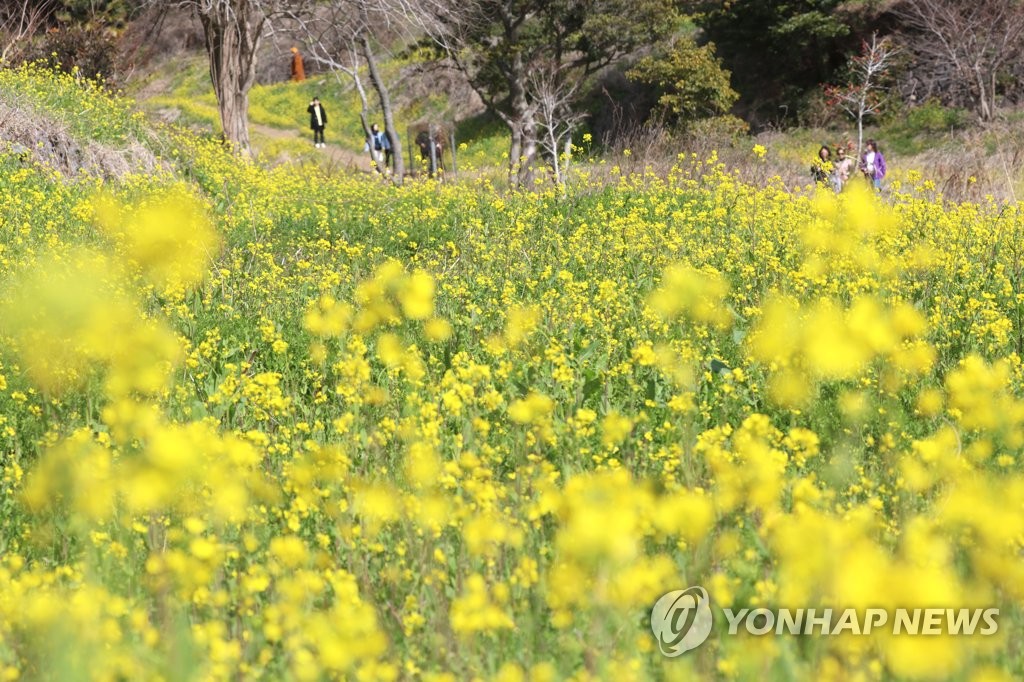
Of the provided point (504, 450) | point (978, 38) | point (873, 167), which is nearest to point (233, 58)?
point (873, 167)

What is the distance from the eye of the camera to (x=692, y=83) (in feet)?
73.6

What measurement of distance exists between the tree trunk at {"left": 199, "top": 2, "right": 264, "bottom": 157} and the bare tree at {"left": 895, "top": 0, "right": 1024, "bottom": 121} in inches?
553

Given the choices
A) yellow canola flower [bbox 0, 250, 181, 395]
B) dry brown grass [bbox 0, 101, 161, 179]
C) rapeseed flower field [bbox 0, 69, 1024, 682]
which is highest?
dry brown grass [bbox 0, 101, 161, 179]

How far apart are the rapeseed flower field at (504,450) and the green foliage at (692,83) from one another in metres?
16.3

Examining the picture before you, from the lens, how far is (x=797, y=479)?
300 centimetres

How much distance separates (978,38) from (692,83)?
613 cm

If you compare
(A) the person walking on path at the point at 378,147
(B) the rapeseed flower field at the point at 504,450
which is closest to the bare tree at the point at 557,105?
(A) the person walking on path at the point at 378,147

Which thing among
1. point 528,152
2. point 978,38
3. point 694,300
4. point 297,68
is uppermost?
point 297,68

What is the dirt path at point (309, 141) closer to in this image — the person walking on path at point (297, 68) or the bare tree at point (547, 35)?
the bare tree at point (547, 35)

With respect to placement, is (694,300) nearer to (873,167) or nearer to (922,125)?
(873,167)

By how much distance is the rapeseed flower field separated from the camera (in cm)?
207

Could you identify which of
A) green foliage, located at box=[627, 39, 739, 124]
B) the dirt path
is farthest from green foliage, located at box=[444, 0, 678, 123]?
the dirt path

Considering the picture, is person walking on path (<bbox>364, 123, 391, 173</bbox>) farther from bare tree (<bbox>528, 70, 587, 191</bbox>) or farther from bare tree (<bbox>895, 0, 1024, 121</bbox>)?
bare tree (<bbox>895, 0, 1024, 121</bbox>)

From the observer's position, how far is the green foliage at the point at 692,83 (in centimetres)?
2239
